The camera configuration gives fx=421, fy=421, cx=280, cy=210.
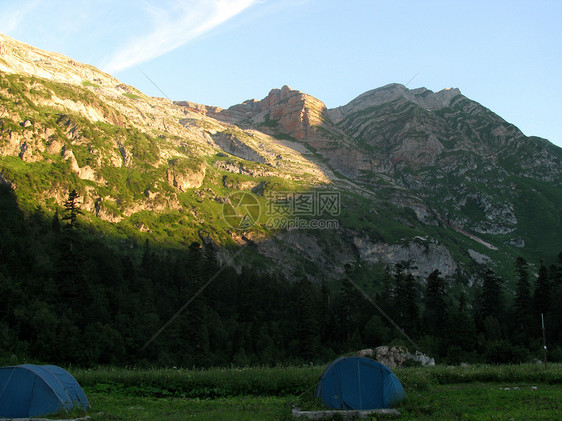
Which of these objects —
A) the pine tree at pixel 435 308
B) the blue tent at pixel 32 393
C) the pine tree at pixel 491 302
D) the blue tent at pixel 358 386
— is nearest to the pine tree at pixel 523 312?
the pine tree at pixel 491 302

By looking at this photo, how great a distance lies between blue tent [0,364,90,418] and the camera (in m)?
20.3

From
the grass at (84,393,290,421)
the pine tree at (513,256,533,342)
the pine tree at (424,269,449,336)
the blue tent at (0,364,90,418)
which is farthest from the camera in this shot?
the pine tree at (424,269,449,336)

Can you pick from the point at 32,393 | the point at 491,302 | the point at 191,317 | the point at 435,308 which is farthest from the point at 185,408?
the point at 491,302

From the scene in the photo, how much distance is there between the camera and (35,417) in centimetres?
1980

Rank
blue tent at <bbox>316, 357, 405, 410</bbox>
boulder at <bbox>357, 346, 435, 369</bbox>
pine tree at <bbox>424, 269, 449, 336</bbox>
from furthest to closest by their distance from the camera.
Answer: pine tree at <bbox>424, 269, 449, 336</bbox>
boulder at <bbox>357, 346, 435, 369</bbox>
blue tent at <bbox>316, 357, 405, 410</bbox>

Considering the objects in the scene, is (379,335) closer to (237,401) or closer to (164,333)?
Result: (164,333)

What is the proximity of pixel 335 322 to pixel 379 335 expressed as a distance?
44.5ft

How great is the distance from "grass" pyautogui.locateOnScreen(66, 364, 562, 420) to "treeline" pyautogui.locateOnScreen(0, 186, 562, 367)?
1746cm

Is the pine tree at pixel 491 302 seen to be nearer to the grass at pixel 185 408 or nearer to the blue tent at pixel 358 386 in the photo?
the blue tent at pixel 358 386

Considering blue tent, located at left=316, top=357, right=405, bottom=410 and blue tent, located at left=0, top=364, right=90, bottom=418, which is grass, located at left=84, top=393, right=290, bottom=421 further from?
blue tent, located at left=316, top=357, right=405, bottom=410

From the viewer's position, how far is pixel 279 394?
92.3 feet

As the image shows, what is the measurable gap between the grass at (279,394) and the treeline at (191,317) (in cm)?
1746

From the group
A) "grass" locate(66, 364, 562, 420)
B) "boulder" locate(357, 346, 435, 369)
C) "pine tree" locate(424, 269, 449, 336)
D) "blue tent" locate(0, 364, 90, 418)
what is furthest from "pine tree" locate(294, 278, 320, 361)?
"blue tent" locate(0, 364, 90, 418)

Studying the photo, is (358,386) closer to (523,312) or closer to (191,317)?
(191,317)
